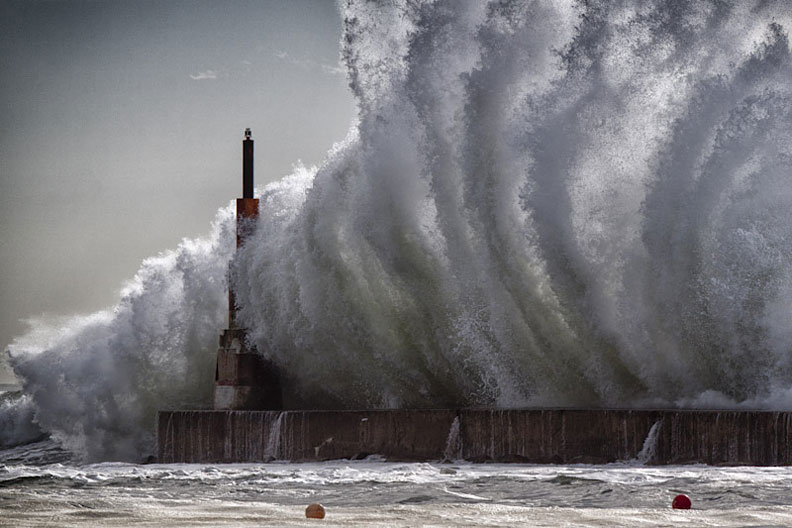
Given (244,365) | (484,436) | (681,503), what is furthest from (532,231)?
(681,503)

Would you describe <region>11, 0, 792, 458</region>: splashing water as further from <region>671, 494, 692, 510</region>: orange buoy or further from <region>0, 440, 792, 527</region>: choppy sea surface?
<region>671, 494, 692, 510</region>: orange buoy

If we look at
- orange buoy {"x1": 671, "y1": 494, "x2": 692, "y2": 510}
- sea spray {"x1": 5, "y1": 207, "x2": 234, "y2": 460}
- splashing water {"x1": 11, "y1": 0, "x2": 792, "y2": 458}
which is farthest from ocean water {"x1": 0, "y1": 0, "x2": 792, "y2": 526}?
orange buoy {"x1": 671, "y1": 494, "x2": 692, "y2": 510}

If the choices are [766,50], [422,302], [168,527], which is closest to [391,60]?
[422,302]

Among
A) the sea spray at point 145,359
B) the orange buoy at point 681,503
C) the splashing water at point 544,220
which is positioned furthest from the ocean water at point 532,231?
the orange buoy at point 681,503

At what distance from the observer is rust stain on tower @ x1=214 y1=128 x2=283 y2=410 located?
17953 mm

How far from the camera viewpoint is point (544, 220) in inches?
634

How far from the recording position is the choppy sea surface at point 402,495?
8.98m

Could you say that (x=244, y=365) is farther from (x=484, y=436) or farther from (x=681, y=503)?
(x=681, y=503)

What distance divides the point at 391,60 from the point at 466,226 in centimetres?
219

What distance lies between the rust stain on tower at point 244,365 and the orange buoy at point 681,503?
29.9ft

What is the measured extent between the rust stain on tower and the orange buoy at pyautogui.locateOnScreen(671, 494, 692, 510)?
912 centimetres

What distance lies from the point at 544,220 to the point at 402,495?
594 centimetres

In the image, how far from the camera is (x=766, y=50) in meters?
15.5

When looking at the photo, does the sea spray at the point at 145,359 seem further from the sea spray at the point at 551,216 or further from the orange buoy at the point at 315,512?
the orange buoy at the point at 315,512
